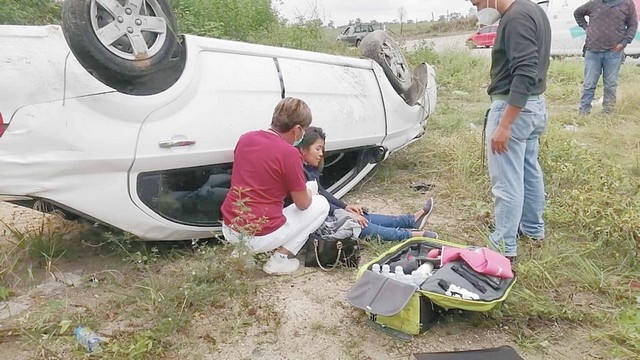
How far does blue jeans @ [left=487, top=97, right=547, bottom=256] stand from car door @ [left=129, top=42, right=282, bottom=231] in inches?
55.7

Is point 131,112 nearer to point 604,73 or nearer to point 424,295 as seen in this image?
point 424,295

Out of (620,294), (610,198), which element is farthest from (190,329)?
(610,198)

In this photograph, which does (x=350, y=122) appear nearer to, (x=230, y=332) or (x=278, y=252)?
(x=278, y=252)

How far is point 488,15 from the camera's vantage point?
9.59 ft

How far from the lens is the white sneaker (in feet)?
10.1

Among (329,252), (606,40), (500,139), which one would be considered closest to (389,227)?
(329,252)

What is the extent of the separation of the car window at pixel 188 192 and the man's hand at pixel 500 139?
5.29 ft

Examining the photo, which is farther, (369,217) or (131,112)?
(369,217)

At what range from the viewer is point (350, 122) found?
3.88m

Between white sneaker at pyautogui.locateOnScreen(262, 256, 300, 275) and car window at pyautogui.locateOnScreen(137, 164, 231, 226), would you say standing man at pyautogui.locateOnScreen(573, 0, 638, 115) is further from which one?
car window at pyautogui.locateOnScreen(137, 164, 231, 226)

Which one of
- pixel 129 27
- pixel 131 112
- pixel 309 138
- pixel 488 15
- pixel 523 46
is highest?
pixel 129 27

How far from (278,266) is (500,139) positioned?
4.81 ft

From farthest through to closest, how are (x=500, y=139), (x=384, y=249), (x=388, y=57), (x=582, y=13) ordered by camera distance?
(x=582, y=13)
(x=388, y=57)
(x=384, y=249)
(x=500, y=139)

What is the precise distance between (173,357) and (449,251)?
149 cm
